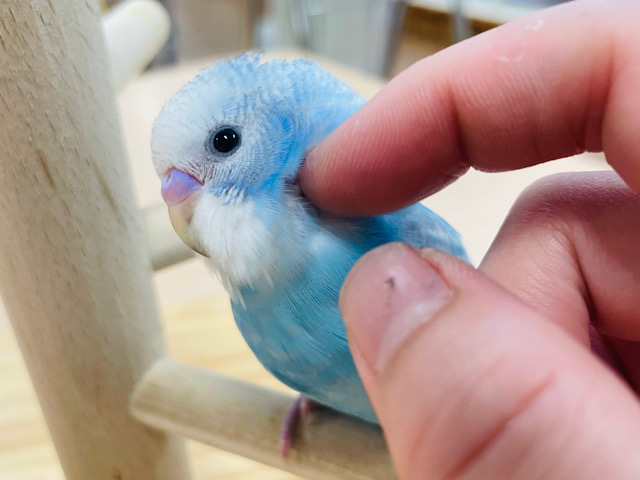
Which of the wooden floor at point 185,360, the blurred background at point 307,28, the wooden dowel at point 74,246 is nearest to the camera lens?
the wooden dowel at point 74,246

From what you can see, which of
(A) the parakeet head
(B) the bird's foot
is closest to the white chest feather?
(A) the parakeet head

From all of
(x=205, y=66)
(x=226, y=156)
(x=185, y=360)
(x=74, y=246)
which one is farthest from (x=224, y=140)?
(x=185, y=360)

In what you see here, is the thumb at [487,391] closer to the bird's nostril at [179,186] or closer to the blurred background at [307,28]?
the bird's nostril at [179,186]

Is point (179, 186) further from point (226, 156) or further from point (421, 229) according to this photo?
point (421, 229)

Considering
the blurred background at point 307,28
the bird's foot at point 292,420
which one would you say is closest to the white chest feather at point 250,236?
the bird's foot at point 292,420

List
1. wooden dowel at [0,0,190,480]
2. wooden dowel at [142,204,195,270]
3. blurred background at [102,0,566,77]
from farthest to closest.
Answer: blurred background at [102,0,566,77], wooden dowel at [142,204,195,270], wooden dowel at [0,0,190,480]

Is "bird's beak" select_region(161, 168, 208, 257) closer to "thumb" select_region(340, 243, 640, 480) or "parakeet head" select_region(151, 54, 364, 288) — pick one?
"parakeet head" select_region(151, 54, 364, 288)

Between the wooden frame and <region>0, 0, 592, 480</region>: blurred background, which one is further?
<region>0, 0, 592, 480</region>: blurred background
